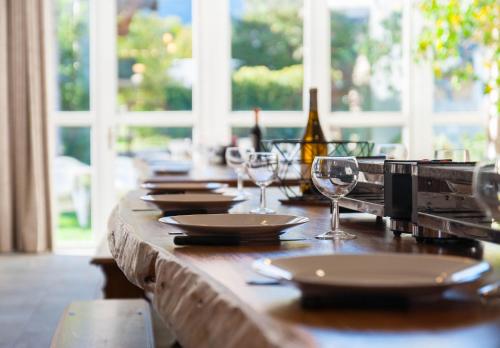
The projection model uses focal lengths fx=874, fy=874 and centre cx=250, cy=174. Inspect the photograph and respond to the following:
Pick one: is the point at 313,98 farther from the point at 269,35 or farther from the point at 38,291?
the point at 269,35

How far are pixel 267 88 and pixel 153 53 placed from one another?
101cm

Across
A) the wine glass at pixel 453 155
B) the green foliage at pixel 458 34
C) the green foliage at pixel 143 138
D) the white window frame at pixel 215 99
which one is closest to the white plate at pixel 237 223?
the wine glass at pixel 453 155

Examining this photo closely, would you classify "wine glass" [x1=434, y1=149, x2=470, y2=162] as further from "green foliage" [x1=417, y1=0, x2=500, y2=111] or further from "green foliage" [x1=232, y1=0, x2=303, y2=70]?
"green foliage" [x1=232, y1=0, x2=303, y2=70]

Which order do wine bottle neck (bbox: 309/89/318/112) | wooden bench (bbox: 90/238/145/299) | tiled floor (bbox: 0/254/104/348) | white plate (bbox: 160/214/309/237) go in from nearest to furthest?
white plate (bbox: 160/214/309/237), wine bottle neck (bbox: 309/89/318/112), wooden bench (bbox: 90/238/145/299), tiled floor (bbox: 0/254/104/348)

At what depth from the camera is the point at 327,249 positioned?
163cm

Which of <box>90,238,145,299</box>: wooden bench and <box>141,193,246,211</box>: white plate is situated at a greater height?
<box>141,193,246,211</box>: white plate

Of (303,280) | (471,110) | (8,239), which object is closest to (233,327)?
(303,280)

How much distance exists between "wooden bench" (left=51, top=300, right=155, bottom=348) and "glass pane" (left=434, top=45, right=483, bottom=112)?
4.96 m

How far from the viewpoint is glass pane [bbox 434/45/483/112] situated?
7.45m

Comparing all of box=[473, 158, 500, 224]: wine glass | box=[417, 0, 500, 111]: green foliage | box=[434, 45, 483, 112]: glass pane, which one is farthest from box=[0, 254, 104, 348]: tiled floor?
box=[434, 45, 483, 112]: glass pane

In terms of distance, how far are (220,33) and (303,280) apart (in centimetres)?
642

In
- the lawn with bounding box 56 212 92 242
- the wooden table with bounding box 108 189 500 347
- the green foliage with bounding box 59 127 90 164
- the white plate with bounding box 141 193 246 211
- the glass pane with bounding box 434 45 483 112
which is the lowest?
the lawn with bounding box 56 212 92 242

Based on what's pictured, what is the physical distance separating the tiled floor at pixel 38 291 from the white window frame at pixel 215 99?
891 millimetres

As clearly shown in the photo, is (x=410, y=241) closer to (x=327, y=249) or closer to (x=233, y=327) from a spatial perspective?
(x=327, y=249)
